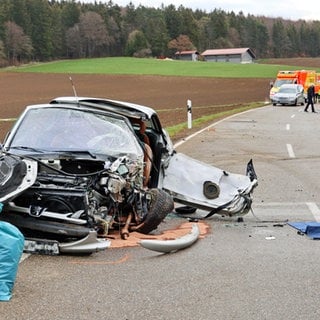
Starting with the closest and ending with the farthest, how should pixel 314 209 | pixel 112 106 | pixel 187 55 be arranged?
pixel 112 106
pixel 314 209
pixel 187 55

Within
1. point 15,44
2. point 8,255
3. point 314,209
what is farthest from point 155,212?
point 15,44

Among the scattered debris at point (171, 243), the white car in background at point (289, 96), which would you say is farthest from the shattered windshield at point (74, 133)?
the white car in background at point (289, 96)

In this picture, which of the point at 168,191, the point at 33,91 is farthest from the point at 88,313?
the point at 33,91

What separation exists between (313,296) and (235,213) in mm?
3132

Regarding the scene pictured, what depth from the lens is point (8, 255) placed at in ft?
14.4

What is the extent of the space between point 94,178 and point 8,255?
183cm

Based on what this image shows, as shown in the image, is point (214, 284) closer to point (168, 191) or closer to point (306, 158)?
point (168, 191)

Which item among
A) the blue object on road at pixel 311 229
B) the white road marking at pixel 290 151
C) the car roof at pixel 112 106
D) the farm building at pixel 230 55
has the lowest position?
the farm building at pixel 230 55

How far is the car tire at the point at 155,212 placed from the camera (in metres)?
6.51

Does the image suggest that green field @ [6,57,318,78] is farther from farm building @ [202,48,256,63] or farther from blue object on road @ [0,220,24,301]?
blue object on road @ [0,220,24,301]

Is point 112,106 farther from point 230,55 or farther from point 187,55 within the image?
point 230,55

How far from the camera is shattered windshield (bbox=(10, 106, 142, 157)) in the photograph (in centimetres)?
680

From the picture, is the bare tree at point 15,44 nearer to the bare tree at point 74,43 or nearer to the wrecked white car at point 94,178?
the bare tree at point 74,43

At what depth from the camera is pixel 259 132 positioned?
2139 centimetres
